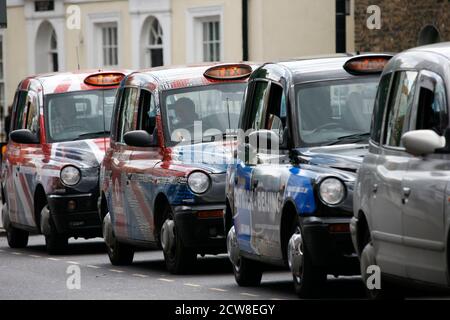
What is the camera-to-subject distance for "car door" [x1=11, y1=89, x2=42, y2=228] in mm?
21859

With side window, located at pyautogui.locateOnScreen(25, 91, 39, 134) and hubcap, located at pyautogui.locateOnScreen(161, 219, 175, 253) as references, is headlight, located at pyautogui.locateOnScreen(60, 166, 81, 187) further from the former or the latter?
hubcap, located at pyautogui.locateOnScreen(161, 219, 175, 253)

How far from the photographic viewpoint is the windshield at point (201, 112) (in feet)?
59.2

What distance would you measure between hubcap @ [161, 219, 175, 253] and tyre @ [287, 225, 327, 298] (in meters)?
3.21

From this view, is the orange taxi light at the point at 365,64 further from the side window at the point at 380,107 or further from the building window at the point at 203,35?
the building window at the point at 203,35

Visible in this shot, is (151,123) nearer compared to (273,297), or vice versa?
(273,297)

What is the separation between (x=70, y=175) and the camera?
68.9 ft

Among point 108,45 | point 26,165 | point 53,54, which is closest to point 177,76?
point 26,165

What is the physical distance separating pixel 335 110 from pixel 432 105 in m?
3.35

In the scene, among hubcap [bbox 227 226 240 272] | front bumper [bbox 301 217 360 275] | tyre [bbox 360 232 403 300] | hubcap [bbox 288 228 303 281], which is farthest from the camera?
hubcap [bbox 227 226 240 272]

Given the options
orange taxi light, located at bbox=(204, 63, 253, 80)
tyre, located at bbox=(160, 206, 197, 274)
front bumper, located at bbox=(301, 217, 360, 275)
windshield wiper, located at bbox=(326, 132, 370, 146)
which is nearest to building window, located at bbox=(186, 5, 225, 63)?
orange taxi light, located at bbox=(204, 63, 253, 80)

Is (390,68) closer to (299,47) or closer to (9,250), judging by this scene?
(9,250)
